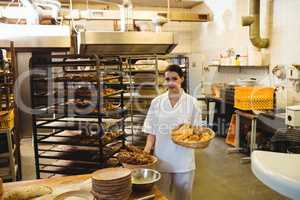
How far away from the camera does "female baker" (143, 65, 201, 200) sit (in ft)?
7.75

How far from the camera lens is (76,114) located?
3.56 metres

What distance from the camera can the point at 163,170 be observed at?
2410 mm

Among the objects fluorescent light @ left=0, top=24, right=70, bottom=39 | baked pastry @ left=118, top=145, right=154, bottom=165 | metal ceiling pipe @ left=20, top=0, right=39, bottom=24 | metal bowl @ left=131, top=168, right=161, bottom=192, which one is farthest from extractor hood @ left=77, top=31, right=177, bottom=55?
metal bowl @ left=131, top=168, right=161, bottom=192

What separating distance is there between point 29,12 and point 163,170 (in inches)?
74.5

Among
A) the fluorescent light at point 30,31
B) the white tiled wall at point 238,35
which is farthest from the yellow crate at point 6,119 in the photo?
the white tiled wall at point 238,35

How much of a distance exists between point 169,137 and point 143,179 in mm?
752

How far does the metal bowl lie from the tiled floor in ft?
6.75

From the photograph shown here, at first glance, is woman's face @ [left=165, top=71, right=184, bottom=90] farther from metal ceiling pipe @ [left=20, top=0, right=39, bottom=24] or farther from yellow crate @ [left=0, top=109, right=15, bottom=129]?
yellow crate @ [left=0, top=109, right=15, bottom=129]

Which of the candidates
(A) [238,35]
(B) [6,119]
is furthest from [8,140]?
(A) [238,35]

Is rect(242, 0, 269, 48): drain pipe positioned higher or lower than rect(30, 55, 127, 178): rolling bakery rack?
higher

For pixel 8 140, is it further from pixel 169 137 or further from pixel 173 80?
pixel 173 80

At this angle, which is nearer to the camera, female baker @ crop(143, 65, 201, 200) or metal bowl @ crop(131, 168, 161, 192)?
metal bowl @ crop(131, 168, 161, 192)

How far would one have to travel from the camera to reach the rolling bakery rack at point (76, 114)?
3.38m

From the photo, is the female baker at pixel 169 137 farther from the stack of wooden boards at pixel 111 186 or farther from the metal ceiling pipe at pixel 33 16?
the metal ceiling pipe at pixel 33 16
